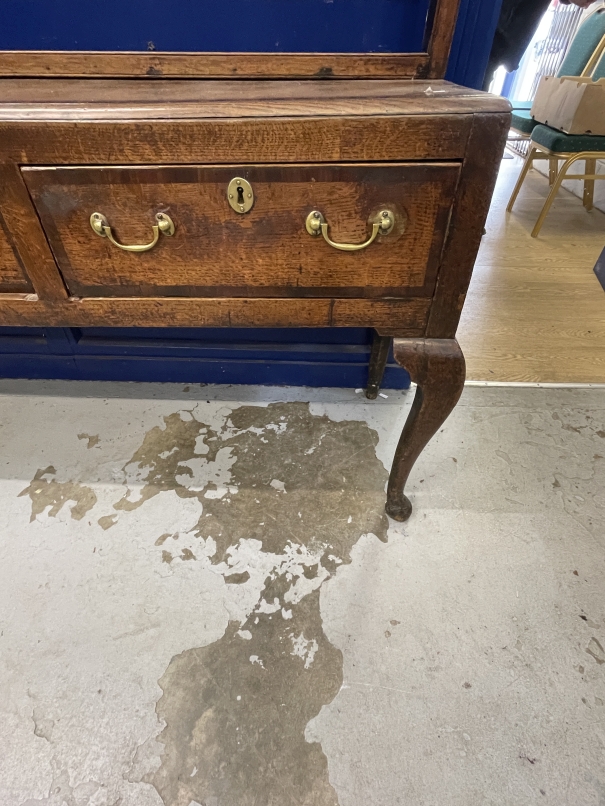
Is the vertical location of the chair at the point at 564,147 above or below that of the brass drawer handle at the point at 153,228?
below

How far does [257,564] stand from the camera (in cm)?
93

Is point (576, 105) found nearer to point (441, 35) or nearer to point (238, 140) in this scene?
point (441, 35)

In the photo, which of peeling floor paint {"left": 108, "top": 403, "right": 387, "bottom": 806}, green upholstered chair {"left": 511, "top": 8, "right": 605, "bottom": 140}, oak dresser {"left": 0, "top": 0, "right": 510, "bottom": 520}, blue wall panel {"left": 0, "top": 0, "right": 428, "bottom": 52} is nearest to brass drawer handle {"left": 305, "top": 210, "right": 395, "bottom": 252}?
oak dresser {"left": 0, "top": 0, "right": 510, "bottom": 520}

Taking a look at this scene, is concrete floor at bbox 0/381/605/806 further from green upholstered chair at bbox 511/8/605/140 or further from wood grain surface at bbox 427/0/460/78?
green upholstered chair at bbox 511/8/605/140

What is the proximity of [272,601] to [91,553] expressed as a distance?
387 mm

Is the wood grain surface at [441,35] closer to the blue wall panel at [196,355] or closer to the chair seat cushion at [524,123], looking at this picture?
the blue wall panel at [196,355]

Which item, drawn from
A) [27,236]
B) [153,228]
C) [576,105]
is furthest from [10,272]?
[576,105]

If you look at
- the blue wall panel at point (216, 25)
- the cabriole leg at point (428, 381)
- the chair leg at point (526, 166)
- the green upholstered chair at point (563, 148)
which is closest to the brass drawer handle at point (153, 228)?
the cabriole leg at point (428, 381)

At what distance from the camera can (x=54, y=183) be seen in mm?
567

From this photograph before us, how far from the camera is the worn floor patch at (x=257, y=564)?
0.69 metres

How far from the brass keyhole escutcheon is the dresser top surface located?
0.07 metres

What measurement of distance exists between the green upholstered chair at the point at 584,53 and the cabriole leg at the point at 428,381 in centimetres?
266

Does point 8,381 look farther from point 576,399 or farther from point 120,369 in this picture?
point 576,399

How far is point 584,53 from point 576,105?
95cm
